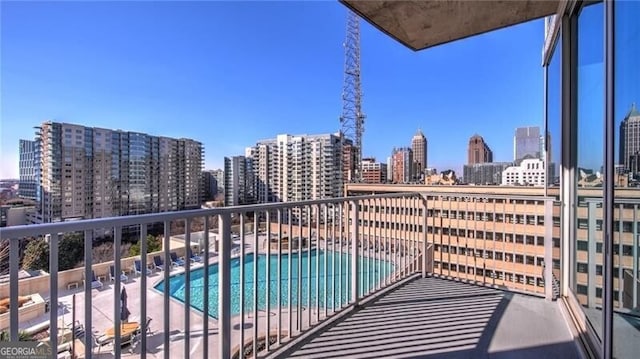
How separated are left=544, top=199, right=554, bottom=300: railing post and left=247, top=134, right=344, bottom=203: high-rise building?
70.1ft

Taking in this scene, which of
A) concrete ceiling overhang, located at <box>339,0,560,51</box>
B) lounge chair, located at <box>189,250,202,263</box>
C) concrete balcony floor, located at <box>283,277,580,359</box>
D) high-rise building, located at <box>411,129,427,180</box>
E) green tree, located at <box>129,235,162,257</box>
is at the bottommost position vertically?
concrete balcony floor, located at <box>283,277,580,359</box>

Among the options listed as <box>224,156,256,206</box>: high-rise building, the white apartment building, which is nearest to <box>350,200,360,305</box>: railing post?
the white apartment building

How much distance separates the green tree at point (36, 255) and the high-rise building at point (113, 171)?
1001cm

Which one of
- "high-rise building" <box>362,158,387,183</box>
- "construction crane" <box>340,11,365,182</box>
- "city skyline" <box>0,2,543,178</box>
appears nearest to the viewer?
"city skyline" <box>0,2,543,178</box>

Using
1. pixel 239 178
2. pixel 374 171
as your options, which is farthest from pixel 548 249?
pixel 374 171

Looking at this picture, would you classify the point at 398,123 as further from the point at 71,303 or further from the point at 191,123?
the point at 71,303

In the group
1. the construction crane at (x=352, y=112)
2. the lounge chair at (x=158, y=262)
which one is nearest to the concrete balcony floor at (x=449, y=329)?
the lounge chair at (x=158, y=262)

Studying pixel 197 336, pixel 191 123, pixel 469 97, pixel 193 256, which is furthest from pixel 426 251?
pixel 191 123

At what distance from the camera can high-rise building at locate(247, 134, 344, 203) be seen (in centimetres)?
2523

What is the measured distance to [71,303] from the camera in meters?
1.29

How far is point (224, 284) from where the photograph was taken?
1.66 metres

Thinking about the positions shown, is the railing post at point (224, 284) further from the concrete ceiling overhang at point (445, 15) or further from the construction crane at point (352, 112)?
the construction crane at point (352, 112)

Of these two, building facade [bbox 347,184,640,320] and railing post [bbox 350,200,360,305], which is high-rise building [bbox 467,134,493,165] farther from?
railing post [bbox 350,200,360,305]

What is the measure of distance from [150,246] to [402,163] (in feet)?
94.8
